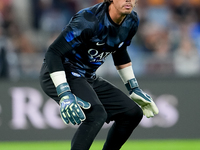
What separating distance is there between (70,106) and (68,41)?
0.63 meters

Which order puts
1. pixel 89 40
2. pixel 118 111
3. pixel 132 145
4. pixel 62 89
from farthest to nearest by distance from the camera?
1. pixel 132 145
2. pixel 118 111
3. pixel 89 40
4. pixel 62 89

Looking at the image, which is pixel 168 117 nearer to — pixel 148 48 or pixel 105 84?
pixel 148 48

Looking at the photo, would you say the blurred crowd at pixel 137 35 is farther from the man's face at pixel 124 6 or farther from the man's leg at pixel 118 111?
the man's face at pixel 124 6

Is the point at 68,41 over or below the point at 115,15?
below

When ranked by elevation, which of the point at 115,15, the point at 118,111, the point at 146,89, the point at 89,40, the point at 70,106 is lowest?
the point at 146,89

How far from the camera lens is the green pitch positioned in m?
7.74

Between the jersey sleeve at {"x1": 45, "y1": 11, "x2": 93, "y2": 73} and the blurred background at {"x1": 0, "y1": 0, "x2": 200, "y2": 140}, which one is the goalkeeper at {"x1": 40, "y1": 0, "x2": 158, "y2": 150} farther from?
the blurred background at {"x1": 0, "y1": 0, "x2": 200, "y2": 140}

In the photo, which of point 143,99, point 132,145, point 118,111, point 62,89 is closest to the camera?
point 62,89

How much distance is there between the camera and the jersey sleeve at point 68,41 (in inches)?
173

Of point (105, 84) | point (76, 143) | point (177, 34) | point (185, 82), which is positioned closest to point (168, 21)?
point (177, 34)

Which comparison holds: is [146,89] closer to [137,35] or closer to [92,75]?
[137,35]

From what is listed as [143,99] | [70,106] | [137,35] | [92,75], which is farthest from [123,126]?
[137,35]

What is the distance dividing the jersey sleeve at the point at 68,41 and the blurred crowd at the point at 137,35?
426 centimetres

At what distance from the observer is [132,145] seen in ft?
26.7
